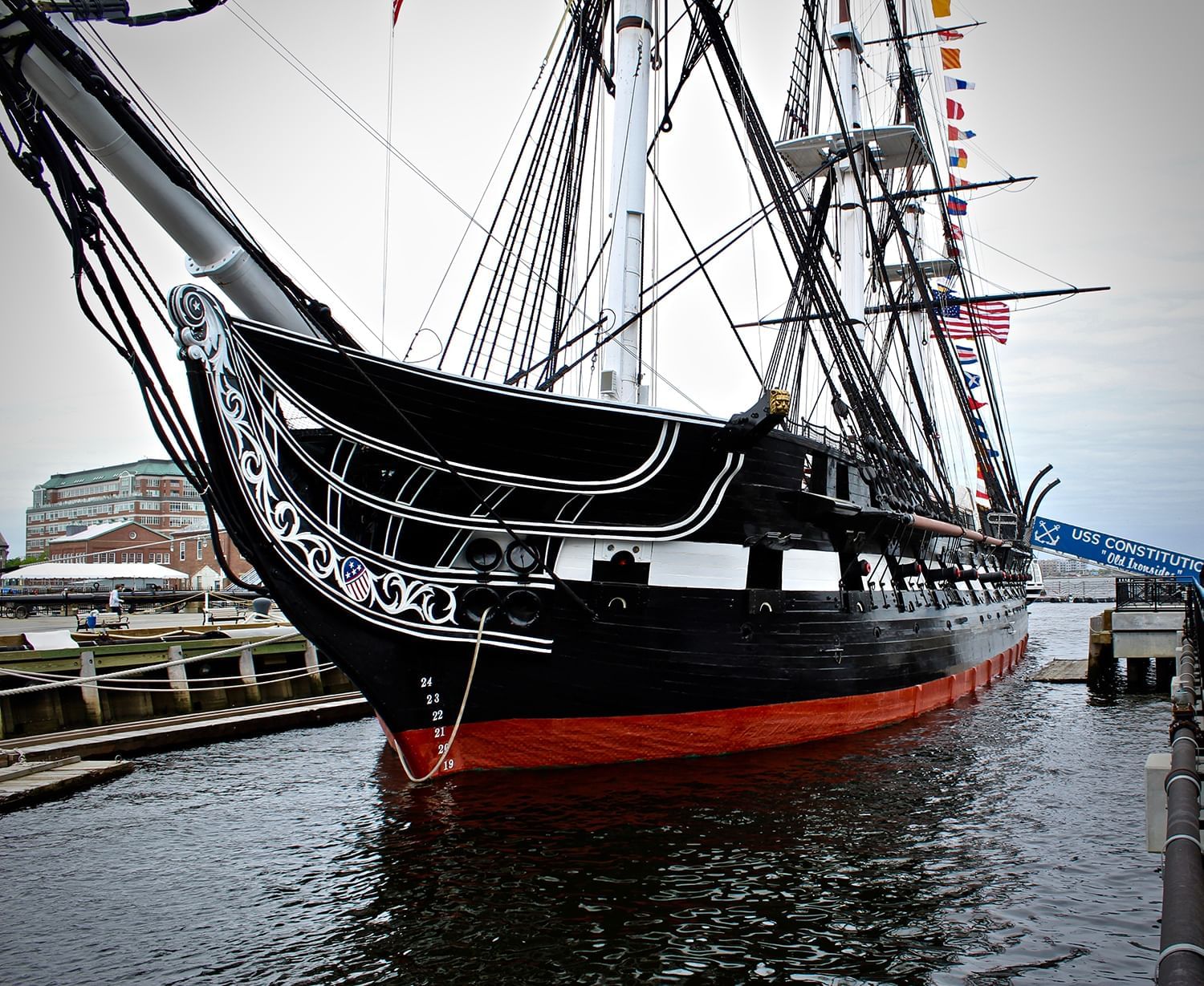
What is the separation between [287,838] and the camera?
9016 mm

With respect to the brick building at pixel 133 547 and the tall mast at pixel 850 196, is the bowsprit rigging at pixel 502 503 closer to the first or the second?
the tall mast at pixel 850 196

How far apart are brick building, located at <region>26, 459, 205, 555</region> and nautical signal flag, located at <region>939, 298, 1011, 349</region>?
252ft

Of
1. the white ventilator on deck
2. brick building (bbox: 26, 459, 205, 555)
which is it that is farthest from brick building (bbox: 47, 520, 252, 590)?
the white ventilator on deck

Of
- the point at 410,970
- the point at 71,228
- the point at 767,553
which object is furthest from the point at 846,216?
the point at 410,970

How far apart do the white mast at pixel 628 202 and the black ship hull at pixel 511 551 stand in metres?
2.37

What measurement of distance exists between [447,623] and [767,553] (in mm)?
4133

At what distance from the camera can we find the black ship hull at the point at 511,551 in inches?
371

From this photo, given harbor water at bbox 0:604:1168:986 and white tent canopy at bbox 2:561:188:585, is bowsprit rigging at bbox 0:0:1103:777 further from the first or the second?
white tent canopy at bbox 2:561:188:585

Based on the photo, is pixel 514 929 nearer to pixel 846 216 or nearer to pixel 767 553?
Answer: pixel 767 553

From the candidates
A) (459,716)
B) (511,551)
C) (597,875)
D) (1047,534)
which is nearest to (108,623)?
(459,716)

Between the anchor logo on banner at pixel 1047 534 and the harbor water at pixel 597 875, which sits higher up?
the anchor logo on banner at pixel 1047 534

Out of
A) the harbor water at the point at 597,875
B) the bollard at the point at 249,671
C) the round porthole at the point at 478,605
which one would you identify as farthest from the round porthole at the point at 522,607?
the bollard at the point at 249,671

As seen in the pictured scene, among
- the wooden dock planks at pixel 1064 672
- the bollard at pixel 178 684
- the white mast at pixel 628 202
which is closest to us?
the white mast at pixel 628 202

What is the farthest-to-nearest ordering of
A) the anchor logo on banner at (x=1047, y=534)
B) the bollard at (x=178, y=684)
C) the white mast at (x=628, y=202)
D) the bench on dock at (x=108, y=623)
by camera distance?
the anchor logo on banner at (x=1047, y=534), the bench on dock at (x=108, y=623), the bollard at (x=178, y=684), the white mast at (x=628, y=202)
